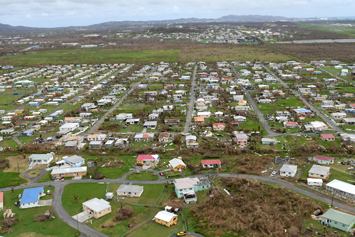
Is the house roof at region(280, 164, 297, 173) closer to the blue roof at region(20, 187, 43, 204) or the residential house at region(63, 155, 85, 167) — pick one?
the residential house at region(63, 155, 85, 167)

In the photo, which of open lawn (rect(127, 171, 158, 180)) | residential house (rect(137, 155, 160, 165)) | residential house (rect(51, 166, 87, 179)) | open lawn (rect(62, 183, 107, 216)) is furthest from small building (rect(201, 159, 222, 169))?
residential house (rect(51, 166, 87, 179))

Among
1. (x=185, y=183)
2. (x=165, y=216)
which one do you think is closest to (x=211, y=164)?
(x=185, y=183)

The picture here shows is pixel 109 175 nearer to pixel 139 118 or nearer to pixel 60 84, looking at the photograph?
pixel 139 118

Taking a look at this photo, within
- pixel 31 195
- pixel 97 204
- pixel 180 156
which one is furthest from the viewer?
pixel 180 156

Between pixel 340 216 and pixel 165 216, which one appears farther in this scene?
pixel 165 216

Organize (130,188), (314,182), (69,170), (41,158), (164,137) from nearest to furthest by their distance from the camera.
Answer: (130,188) < (314,182) < (69,170) < (41,158) < (164,137)

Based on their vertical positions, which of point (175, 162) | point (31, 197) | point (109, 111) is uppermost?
point (109, 111)

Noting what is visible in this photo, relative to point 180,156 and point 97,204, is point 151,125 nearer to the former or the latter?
point 180,156
